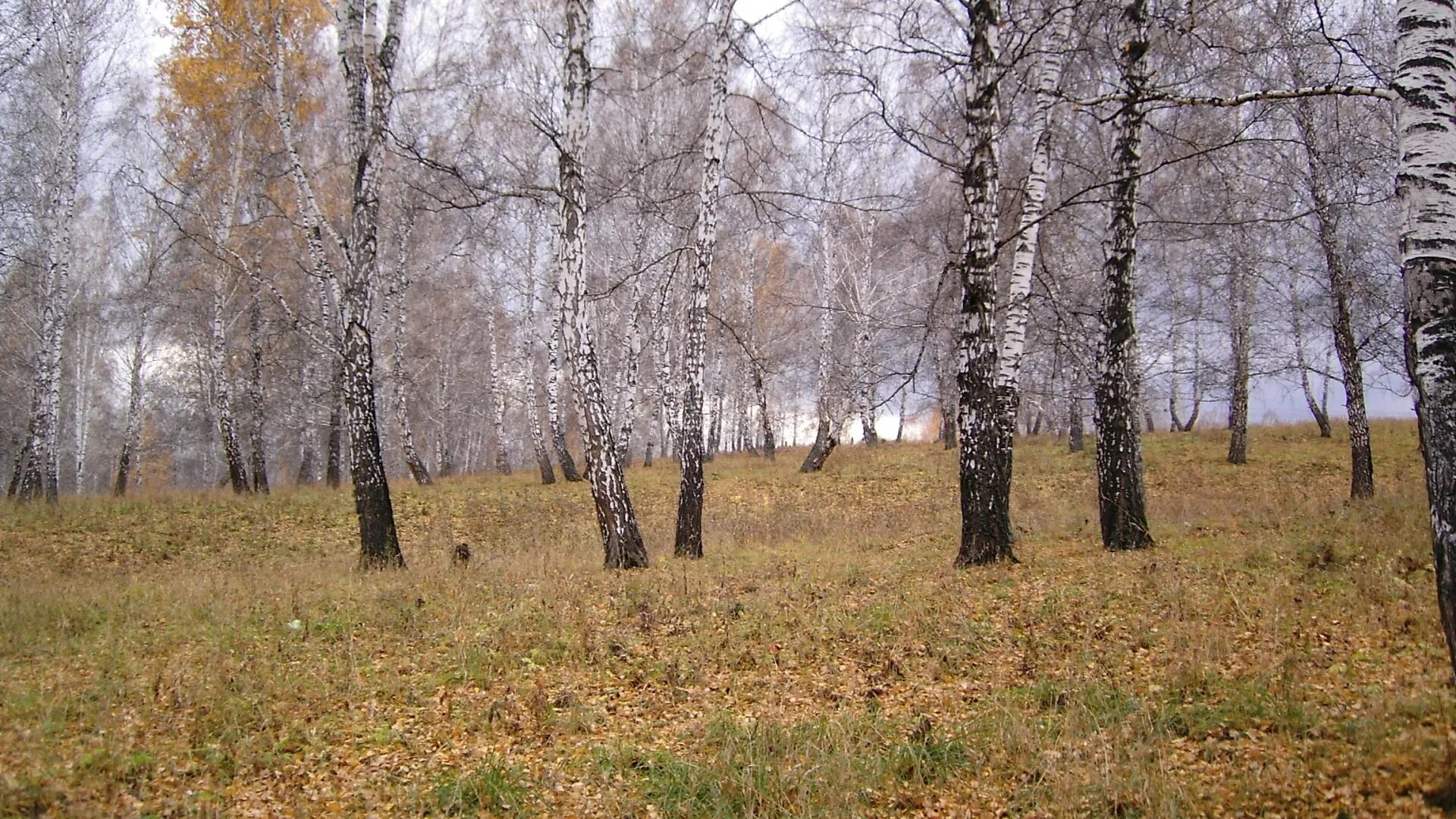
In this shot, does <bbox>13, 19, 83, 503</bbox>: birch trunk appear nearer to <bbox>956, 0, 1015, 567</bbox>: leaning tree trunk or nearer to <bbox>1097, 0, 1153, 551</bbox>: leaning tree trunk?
<bbox>956, 0, 1015, 567</bbox>: leaning tree trunk

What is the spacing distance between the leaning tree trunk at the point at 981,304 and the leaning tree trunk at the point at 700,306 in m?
3.22

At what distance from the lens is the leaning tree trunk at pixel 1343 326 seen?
1237cm

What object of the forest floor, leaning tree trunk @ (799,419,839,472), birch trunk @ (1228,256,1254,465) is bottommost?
the forest floor

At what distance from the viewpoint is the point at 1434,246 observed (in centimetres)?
341

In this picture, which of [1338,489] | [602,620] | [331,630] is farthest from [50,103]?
[1338,489]

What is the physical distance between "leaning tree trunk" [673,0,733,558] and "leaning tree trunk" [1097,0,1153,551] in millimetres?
4779

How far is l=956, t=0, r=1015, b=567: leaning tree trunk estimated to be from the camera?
8289 mm

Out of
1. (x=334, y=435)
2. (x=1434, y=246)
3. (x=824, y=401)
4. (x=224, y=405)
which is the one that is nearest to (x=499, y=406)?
(x=334, y=435)

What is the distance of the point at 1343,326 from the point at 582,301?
12.5 meters

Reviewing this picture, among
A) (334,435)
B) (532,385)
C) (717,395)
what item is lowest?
(334,435)

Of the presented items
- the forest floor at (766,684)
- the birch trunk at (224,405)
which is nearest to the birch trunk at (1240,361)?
the forest floor at (766,684)

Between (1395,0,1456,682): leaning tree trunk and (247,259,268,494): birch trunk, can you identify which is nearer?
(1395,0,1456,682): leaning tree trunk

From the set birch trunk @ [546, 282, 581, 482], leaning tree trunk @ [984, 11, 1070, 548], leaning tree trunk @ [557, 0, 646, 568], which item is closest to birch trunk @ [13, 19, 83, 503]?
birch trunk @ [546, 282, 581, 482]

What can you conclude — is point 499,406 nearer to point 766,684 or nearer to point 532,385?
point 532,385
